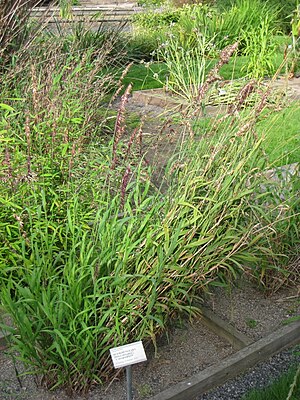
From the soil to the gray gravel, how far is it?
0.16 m

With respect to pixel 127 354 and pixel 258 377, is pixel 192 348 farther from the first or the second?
pixel 127 354

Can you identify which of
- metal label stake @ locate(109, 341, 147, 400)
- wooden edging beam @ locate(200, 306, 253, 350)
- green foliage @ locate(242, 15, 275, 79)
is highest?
metal label stake @ locate(109, 341, 147, 400)

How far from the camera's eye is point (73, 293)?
2.90 metres

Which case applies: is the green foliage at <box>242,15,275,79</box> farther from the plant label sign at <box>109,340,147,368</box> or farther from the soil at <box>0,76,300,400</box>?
the plant label sign at <box>109,340,147,368</box>

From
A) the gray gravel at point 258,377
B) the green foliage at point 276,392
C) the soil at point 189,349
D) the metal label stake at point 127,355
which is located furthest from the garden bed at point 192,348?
the metal label stake at point 127,355

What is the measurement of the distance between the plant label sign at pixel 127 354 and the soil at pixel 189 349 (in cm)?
57

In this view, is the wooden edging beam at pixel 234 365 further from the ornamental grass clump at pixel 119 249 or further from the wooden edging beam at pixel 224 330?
the ornamental grass clump at pixel 119 249

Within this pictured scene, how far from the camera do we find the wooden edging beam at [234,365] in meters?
2.97

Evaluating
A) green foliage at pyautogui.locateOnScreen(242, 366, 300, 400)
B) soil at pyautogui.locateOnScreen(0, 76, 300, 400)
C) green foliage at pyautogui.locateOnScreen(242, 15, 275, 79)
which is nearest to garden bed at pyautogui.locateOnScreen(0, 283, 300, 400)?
soil at pyautogui.locateOnScreen(0, 76, 300, 400)

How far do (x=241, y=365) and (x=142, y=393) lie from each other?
0.52 meters

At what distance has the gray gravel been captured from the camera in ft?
10.0

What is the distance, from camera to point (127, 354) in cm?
251

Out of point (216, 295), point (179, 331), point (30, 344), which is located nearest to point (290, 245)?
point (216, 295)

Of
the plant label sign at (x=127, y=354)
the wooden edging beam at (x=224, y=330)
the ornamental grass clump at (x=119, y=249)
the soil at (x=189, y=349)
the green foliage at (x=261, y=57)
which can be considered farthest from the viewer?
the green foliage at (x=261, y=57)
